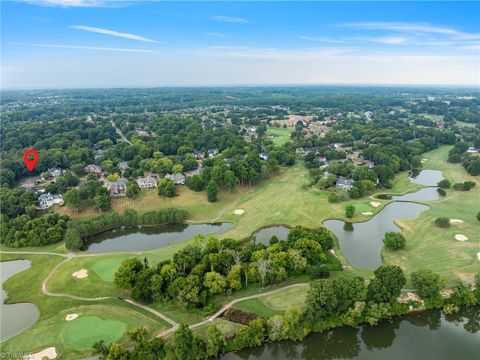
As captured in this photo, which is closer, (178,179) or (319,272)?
(319,272)


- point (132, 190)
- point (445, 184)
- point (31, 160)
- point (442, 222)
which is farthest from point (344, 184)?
point (31, 160)

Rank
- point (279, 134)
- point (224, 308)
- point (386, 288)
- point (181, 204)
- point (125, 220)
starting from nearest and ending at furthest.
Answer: point (386, 288), point (224, 308), point (125, 220), point (181, 204), point (279, 134)

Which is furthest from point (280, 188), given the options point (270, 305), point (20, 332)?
point (20, 332)

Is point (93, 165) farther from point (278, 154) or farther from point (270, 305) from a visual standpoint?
point (270, 305)

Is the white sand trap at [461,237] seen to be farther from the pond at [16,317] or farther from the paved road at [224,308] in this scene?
the pond at [16,317]

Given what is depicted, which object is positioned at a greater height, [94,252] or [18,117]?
[18,117]

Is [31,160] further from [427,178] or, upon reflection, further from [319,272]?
[427,178]
